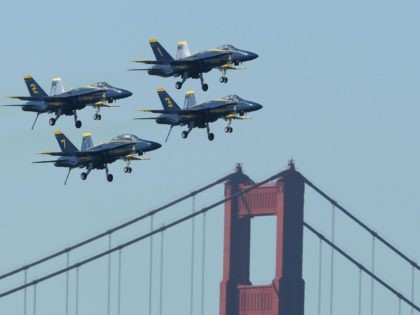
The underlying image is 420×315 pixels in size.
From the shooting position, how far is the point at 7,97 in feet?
652

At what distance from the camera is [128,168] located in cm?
19625

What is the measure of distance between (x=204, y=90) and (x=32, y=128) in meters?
16.7

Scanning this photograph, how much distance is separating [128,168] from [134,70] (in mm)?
8295

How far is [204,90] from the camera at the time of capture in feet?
655

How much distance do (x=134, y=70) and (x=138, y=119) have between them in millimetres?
4101

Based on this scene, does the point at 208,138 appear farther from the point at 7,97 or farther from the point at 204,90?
the point at 7,97

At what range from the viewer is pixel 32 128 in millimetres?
191125

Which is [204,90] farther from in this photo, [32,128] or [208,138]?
[32,128]

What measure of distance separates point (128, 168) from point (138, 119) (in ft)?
14.4

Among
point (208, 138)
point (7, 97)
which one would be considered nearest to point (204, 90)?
point (208, 138)

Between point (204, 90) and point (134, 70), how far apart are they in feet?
21.0

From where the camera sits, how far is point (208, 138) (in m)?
198

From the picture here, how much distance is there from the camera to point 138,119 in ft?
→ 648
